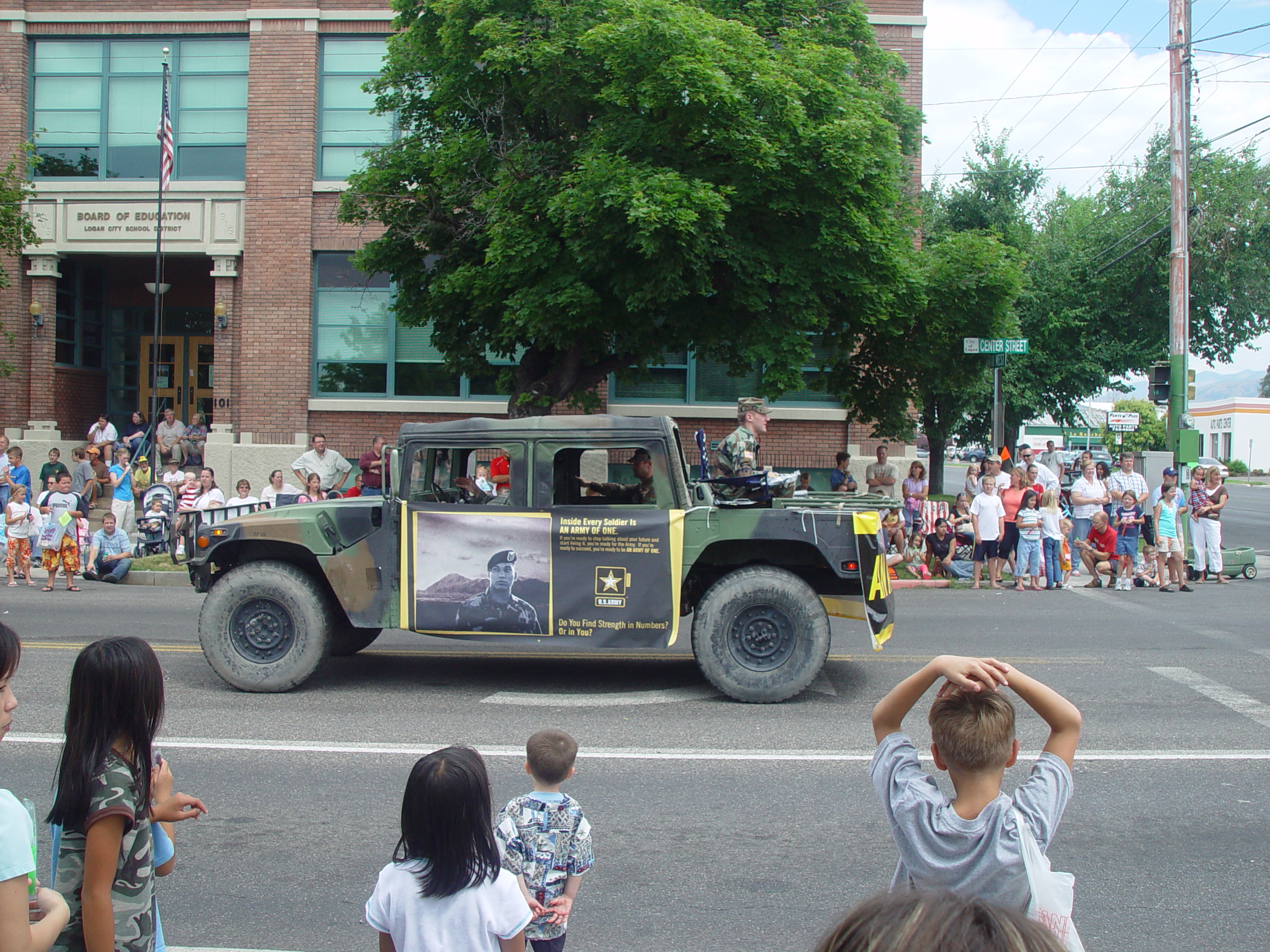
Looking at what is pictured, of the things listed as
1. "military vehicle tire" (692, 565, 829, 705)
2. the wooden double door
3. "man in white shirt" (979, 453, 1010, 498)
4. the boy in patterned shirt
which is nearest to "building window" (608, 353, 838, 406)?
"man in white shirt" (979, 453, 1010, 498)

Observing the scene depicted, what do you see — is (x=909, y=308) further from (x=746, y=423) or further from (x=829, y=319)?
(x=746, y=423)

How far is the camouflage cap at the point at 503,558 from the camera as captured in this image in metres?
7.51

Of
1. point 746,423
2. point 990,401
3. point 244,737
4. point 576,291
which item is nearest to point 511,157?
point 576,291

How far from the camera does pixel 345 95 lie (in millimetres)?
20453

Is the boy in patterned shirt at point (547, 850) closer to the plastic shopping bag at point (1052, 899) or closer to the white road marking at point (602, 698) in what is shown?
the plastic shopping bag at point (1052, 899)

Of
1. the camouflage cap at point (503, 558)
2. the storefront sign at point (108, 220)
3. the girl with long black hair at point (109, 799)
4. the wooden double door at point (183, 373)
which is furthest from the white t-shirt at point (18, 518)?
the girl with long black hair at point (109, 799)

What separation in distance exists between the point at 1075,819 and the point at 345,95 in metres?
19.5

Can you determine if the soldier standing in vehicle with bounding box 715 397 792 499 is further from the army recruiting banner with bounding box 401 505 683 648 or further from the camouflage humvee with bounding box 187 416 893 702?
the army recruiting banner with bounding box 401 505 683 648

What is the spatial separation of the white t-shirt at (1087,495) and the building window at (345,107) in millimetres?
14275

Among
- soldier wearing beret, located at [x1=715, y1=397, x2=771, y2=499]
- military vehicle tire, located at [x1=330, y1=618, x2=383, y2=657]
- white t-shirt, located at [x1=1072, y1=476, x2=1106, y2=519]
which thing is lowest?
military vehicle tire, located at [x1=330, y1=618, x2=383, y2=657]

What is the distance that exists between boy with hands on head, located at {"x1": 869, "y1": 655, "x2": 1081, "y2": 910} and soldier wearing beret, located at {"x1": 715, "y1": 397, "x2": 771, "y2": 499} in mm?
5834

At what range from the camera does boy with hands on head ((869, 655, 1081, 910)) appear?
225 centimetres

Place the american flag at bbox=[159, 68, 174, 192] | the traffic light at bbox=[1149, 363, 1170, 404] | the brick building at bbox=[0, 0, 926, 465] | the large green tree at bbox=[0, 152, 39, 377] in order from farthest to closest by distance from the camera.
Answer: the brick building at bbox=[0, 0, 926, 465] < the traffic light at bbox=[1149, 363, 1170, 404] < the american flag at bbox=[159, 68, 174, 192] < the large green tree at bbox=[0, 152, 39, 377]

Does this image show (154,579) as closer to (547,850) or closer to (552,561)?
(552,561)
